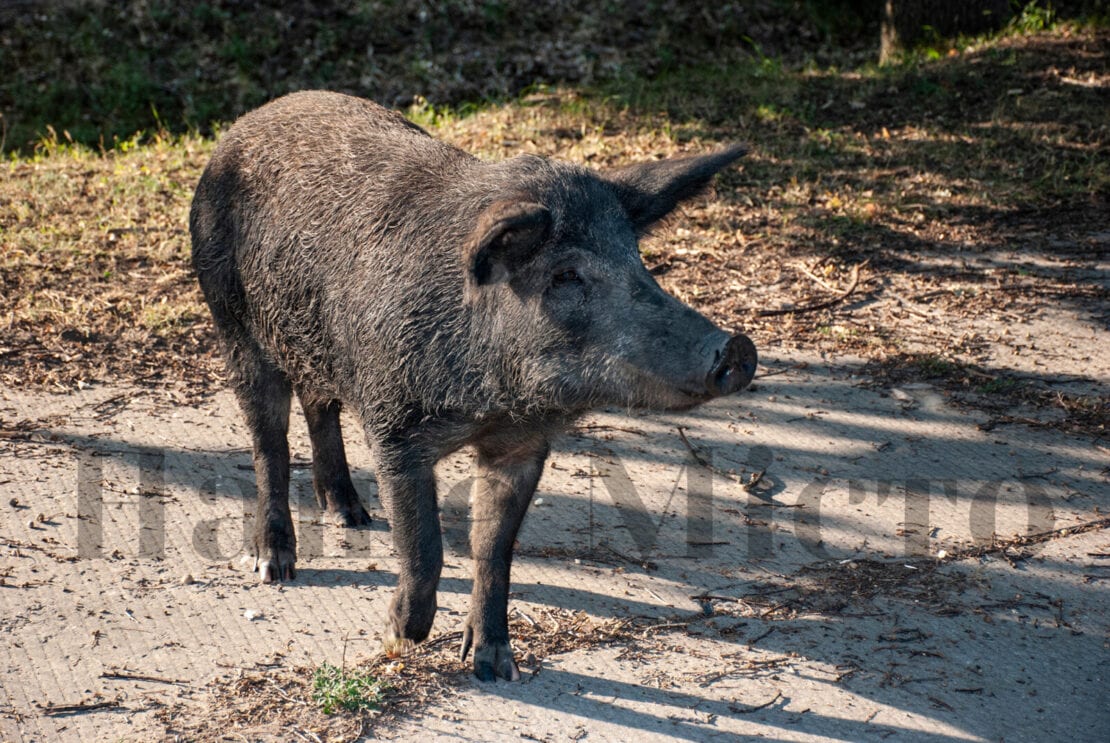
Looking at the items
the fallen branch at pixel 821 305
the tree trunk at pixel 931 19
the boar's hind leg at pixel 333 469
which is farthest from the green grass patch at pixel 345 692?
the tree trunk at pixel 931 19

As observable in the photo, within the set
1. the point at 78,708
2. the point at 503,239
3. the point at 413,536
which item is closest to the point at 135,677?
the point at 78,708

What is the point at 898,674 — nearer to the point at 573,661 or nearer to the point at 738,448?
the point at 573,661

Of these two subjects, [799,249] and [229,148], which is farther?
[799,249]

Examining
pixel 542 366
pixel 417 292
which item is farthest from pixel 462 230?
pixel 542 366

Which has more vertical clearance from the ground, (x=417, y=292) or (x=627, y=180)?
(x=627, y=180)

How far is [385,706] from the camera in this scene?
13.2 feet

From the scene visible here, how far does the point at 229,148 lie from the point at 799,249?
13.9 ft

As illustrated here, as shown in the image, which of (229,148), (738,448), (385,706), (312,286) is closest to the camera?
(385,706)

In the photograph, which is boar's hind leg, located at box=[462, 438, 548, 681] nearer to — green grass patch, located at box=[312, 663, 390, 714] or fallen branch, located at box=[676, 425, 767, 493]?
green grass patch, located at box=[312, 663, 390, 714]

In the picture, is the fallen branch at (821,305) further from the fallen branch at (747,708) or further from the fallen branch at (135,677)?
the fallen branch at (135,677)

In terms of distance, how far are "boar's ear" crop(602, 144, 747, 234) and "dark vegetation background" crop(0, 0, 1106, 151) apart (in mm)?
6921

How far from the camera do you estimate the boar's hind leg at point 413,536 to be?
4.33 m

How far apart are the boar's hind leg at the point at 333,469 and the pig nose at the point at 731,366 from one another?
217 centimetres

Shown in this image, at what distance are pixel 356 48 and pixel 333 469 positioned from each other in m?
8.09
